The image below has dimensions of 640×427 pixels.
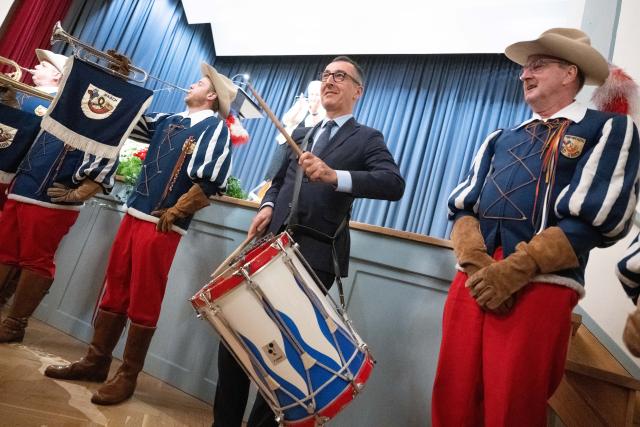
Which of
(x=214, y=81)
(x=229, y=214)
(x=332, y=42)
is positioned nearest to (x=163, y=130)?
(x=214, y=81)

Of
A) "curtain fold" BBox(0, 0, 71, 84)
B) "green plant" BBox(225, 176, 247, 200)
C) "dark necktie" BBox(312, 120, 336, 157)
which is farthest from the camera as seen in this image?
"curtain fold" BBox(0, 0, 71, 84)

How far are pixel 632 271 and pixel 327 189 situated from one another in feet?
3.28

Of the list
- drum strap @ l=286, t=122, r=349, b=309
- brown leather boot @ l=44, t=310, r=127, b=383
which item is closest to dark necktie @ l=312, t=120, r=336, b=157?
drum strap @ l=286, t=122, r=349, b=309

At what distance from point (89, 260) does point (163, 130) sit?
1.50m

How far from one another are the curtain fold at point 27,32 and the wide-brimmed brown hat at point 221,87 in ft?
15.1

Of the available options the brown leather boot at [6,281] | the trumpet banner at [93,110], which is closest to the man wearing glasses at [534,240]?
the trumpet banner at [93,110]

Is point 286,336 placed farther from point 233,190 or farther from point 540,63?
point 233,190

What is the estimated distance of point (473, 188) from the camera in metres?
1.50

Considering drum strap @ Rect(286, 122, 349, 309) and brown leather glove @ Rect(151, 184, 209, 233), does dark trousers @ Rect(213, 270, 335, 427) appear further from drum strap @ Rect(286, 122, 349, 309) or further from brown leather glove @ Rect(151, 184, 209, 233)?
brown leather glove @ Rect(151, 184, 209, 233)

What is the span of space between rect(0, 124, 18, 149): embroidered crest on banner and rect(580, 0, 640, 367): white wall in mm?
3400

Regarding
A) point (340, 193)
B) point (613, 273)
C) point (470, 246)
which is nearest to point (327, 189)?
point (340, 193)

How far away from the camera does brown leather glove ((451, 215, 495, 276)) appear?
1.30m

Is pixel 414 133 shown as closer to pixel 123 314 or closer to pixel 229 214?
pixel 229 214

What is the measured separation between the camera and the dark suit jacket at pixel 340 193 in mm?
1638
